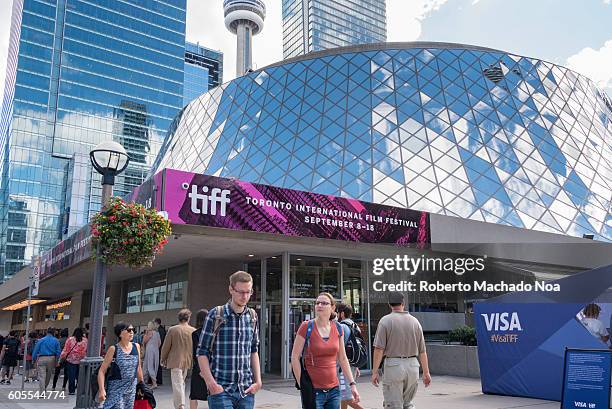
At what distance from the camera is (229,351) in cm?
393

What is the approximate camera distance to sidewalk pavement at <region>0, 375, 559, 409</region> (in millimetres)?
9495

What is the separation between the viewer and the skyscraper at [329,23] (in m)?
179

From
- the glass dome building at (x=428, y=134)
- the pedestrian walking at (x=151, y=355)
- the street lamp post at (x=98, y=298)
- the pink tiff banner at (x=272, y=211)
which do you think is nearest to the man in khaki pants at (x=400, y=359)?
the street lamp post at (x=98, y=298)

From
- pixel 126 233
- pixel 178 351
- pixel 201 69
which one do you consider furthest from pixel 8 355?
pixel 201 69

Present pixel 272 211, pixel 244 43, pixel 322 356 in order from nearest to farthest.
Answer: pixel 322 356
pixel 272 211
pixel 244 43

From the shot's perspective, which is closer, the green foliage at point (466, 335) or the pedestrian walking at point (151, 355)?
the pedestrian walking at point (151, 355)

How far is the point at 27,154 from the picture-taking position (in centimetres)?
9919

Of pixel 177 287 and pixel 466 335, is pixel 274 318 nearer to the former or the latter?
pixel 177 287

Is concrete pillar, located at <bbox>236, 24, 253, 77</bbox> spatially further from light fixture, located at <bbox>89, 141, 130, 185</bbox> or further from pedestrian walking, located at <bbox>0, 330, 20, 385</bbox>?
light fixture, located at <bbox>89, 141, 130, 185</bbox>

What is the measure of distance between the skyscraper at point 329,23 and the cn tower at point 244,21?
5635cm

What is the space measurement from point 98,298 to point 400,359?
13.0 feet

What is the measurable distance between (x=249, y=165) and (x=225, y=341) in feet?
82.9

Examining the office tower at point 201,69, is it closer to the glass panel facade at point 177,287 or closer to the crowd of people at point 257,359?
the glass panel facade at point 177,287

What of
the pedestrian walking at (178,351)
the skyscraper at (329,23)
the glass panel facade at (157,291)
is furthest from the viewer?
the skyscraper at (329,23)
